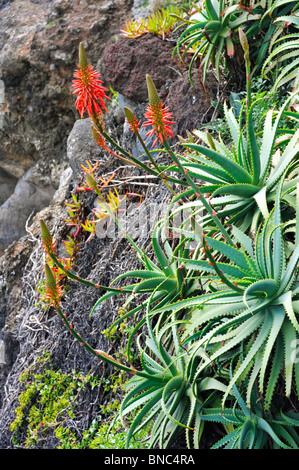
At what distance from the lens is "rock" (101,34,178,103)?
4.13m

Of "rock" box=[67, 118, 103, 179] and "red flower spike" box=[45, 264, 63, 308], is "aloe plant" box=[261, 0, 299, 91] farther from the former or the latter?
"red flower spike" box=[45, 264, 63, 308]

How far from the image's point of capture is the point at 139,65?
4152 millimetres

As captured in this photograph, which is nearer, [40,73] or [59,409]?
[59,409]

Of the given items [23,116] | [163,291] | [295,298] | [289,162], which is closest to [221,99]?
[289,162]

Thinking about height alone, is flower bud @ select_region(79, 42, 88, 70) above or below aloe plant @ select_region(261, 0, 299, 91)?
below

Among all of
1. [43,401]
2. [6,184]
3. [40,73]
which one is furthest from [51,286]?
[6,184]

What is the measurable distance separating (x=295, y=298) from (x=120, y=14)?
4.81 meters

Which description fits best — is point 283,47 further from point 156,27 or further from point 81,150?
point 81,150

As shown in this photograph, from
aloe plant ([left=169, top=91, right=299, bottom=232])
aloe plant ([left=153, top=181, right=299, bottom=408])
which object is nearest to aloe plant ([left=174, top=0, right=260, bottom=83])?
aloe plant ([left=169, top=91, right=299, bottom=232])

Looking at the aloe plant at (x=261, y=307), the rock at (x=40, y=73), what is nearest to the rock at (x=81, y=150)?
the rock at (x=40, y=73)

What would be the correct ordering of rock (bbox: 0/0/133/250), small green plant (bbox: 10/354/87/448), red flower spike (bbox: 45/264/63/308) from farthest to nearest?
rock (bbox: 0/0/133/250) < small green plant (bbox: 10/354/87/448) < red flower spike (bbox: 45/264/63/308)

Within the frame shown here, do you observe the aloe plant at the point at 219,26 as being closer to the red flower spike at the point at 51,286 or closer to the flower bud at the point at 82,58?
the flower bud at the point at 82,58

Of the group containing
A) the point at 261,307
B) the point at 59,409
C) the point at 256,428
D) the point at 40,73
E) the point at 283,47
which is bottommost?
the point at 59,409

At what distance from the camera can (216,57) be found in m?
3.44
